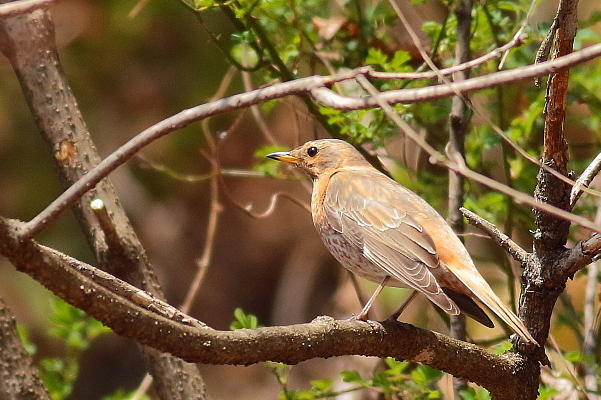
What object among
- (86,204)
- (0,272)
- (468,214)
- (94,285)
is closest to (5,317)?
(86,204)

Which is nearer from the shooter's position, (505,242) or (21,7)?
(21,7)

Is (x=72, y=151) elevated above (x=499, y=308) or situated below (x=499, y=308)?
above

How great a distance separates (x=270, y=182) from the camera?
840 centimetres

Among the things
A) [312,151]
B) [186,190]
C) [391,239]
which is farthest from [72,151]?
[186,190]

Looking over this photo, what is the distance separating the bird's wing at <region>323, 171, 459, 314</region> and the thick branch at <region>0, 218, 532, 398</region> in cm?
31

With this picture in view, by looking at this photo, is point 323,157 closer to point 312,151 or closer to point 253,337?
point 312,151

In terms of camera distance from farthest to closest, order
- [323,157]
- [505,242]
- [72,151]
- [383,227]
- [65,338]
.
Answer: [323,157]
[65,338]
[383,227]
[72,151]
[505,242]

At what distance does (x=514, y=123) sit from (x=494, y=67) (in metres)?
0.40

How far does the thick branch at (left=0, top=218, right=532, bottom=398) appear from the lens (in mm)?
1741

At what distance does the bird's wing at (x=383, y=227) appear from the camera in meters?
3.32

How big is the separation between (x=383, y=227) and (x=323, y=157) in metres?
0.76

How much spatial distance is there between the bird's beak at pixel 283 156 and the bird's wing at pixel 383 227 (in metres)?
0.28

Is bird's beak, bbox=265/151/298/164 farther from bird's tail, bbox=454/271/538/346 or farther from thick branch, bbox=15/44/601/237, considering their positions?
thick branch, bbox=15/44/601/237

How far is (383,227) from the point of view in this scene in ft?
11.9
